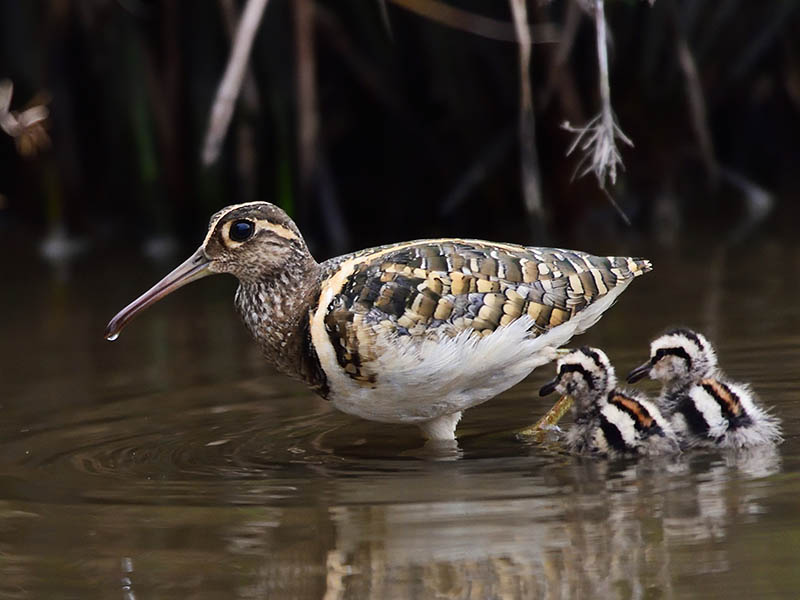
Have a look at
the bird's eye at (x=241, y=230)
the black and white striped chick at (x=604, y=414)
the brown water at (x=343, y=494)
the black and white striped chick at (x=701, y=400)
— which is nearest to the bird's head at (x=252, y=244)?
the bird's eye at (x=241, y=230)

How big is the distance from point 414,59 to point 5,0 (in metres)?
3.06

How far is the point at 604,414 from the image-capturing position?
20.2 feet

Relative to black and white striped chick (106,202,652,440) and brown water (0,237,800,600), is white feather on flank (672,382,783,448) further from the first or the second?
black and white striped chick (106,202,652,440)

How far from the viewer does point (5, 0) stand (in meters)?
11.2

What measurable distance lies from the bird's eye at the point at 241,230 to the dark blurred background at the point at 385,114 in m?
3.53

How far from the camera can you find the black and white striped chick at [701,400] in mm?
5973

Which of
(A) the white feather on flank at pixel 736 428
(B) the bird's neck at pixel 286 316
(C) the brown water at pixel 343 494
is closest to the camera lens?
(C) the brown water at pixel 343 494

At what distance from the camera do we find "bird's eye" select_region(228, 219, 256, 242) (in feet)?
21.3

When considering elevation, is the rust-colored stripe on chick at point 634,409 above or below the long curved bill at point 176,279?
below

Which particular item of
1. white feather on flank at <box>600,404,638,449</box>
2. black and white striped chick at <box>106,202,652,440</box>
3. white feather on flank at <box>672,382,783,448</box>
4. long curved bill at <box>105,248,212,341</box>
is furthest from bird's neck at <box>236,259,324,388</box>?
white feather on flank at <box>672,382,783,448</box>

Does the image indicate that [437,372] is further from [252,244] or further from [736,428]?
[736,428]

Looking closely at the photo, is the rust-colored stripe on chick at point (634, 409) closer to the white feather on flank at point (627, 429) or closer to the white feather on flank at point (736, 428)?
the white feather on flank at point (627, 429)

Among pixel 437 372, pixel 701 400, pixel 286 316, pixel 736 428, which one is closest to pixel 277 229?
pixel 286 316

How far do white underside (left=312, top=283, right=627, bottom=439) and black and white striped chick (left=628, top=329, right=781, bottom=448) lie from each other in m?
0.45
